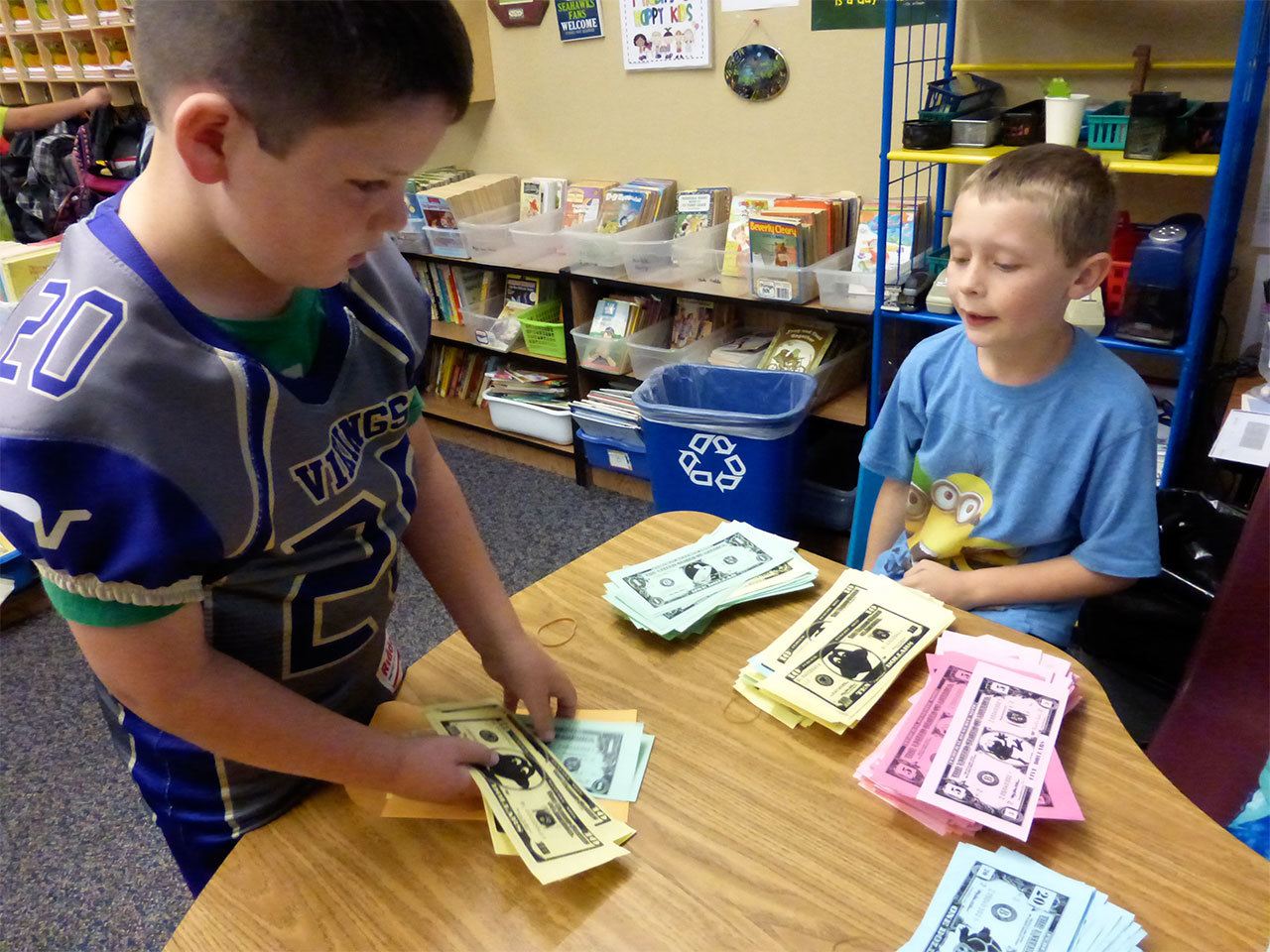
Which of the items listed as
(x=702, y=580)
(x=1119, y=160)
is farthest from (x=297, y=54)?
(x=1119, y=160)

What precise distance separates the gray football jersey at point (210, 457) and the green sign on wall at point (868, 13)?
67.8 inches

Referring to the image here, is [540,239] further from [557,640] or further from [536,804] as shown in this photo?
[536,804]

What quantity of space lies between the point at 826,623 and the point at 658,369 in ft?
5.40

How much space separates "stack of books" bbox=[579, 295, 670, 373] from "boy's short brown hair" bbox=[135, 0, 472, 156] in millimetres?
2239

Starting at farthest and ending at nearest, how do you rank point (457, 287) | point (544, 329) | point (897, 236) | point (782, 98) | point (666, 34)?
point (457, 287) → point (544, 329) → point (666, 34) → point (782, 98) → point (897, 236)

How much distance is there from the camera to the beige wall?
190 centimetres

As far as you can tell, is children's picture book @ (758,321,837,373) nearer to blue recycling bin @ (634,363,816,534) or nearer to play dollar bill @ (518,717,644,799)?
blue recycling bin @ (634,363,816,534)

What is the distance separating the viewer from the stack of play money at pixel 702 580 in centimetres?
100

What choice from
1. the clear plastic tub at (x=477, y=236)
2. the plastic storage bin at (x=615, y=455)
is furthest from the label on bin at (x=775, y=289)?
the clear plastic tub at (x=477, y=236)

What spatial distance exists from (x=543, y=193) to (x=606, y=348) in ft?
2.22

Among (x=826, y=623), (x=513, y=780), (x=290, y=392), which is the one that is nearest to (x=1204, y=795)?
(x=826, y=623)

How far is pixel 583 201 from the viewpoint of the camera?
2934 millimetres

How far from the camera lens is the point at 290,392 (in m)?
0.70

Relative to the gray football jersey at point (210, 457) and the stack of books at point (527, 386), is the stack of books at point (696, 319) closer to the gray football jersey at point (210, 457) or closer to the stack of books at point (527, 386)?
the stack of books at point (527, 386)
